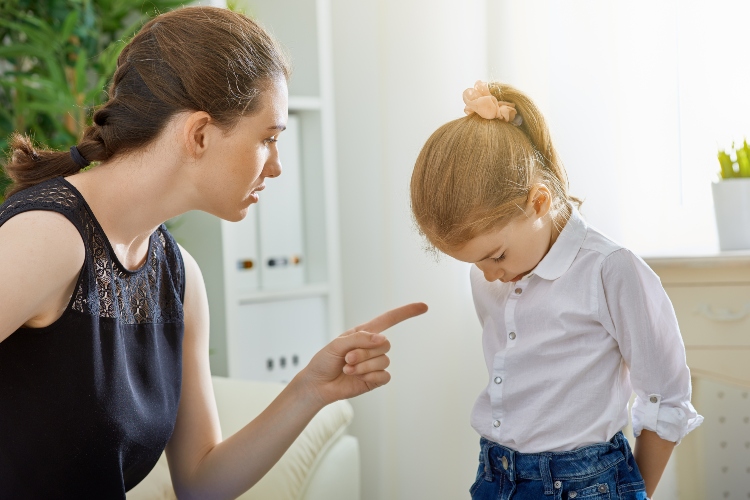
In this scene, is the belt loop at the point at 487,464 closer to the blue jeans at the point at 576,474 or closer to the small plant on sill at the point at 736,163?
the blue jeans at the point at 576,474

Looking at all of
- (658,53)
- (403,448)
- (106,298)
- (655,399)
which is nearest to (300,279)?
(403,448)

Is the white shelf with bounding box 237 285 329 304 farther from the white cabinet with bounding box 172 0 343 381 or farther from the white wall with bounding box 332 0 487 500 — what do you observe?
the white wall with bounding box 332 0 487 500

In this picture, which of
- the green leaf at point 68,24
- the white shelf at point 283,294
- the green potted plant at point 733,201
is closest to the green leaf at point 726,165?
the green potted plant at point 733,201

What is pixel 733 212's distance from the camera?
1.85 m

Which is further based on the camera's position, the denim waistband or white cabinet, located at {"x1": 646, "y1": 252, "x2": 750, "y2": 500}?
white cabinet, located at {"x1": 646, "y1": 252, "x2": 750, "y2": 500}

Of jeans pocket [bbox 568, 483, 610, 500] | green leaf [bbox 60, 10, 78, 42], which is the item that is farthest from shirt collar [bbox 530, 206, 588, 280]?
green leaf [bbox 60, 10, 78, 42]

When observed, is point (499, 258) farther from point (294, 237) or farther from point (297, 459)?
point (294, 237)

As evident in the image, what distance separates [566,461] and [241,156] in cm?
60

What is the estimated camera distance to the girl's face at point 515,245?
1149 millimetres

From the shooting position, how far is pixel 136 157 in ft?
3.91

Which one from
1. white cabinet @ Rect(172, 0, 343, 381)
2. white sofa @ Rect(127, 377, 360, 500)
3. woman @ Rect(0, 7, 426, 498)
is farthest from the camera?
white cabinet @ Rect(172, 0, 343, 381)

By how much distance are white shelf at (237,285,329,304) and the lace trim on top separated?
0.99 metres

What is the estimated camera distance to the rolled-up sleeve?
1136mm

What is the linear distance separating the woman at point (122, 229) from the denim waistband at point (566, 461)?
0.75ft
